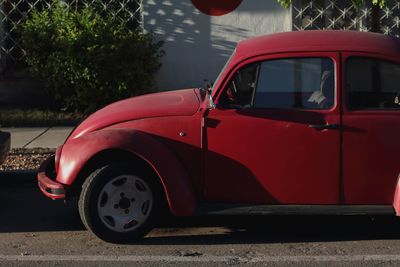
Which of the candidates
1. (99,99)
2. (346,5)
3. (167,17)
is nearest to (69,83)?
(99,99)

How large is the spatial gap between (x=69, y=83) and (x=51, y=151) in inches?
89.5

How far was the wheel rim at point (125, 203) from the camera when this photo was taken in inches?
238

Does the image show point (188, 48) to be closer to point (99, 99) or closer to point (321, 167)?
point (99, 99)

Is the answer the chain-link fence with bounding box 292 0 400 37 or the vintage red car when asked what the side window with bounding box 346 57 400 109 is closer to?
the vintage red car

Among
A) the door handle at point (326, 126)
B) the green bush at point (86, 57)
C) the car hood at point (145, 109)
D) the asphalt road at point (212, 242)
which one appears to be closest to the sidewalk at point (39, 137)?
the green bush at point (86, 57)

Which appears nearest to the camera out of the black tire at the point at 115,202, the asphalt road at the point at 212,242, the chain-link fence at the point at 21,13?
the asphalt road at the point at 212,242

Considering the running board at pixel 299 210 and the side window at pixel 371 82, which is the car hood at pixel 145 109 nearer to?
the running board at pixel 299 210

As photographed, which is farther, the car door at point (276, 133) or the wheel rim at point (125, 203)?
the wheel rim at point (125, 203)

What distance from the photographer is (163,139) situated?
605cm

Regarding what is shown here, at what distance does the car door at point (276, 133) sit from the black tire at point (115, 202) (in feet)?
1.53

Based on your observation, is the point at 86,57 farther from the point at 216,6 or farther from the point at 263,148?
the point at 263,148

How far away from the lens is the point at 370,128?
588 centimetres

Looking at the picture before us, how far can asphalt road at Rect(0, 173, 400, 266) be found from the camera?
18.8ft

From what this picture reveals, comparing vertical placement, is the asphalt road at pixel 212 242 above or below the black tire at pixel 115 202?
below
